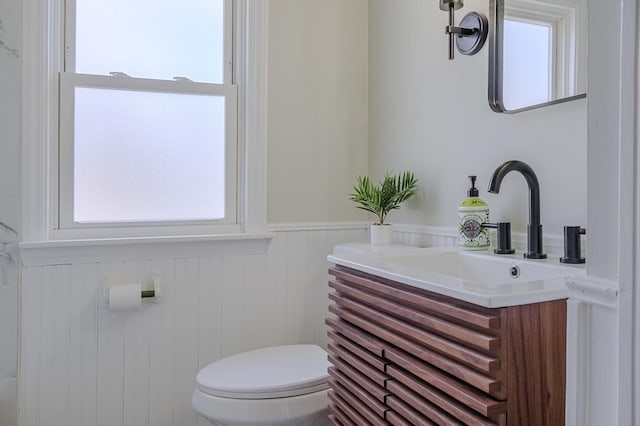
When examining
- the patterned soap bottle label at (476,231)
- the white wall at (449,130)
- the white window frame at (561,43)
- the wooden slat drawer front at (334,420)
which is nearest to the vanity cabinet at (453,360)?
the wooden slat drawer front at (334,420)

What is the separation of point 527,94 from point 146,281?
1451 mm

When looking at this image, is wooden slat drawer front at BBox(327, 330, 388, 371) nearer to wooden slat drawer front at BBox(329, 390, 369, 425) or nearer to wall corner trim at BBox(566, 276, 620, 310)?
wooden slat drawer front at BBox(329, 390, 369, 425)

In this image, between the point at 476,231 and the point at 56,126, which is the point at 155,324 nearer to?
the point at 56,126

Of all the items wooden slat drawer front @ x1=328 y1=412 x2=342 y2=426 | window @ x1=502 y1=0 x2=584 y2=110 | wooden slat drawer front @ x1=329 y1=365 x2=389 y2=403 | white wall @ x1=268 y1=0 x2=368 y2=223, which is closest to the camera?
wooden slat drawer front @ x1=329 y1=365 x2=389 y2=403

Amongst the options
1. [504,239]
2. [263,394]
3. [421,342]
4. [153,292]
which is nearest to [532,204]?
[504,239]

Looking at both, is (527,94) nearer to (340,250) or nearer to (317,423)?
(340,250)

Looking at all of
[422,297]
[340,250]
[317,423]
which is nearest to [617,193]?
[422,297]

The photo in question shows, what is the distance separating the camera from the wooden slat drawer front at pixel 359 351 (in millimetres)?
1028

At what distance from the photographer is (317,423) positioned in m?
1.41

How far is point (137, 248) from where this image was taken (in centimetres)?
171

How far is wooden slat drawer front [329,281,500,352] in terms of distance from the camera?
2.45ft

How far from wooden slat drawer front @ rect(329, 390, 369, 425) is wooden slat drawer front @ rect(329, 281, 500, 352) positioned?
283 millimetres

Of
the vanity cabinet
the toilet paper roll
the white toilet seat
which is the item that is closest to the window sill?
the toilet paper roll

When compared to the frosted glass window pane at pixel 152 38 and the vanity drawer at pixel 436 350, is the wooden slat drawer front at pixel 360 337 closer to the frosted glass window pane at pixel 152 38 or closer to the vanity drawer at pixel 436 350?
the vanity drawer at pixel 436 350
